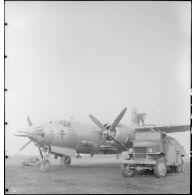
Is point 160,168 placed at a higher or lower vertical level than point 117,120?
lower

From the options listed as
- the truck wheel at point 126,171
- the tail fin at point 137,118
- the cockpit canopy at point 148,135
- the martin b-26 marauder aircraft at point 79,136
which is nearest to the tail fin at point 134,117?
the tail fin at point 137,118

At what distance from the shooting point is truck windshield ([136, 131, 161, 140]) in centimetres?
1383

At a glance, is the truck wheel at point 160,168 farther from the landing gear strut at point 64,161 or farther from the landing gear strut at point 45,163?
the landing gear strut at point 64,161

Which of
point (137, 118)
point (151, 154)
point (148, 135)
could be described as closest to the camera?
point (151, 154)

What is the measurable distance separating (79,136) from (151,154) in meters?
6.09

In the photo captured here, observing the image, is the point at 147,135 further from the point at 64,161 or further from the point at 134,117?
the point at 64,161

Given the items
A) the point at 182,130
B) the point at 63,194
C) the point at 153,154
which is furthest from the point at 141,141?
the point at 63,194

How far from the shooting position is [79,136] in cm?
1797

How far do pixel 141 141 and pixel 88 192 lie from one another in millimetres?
6006

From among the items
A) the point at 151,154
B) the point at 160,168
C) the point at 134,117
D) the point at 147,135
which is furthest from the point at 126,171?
the point at 134,117

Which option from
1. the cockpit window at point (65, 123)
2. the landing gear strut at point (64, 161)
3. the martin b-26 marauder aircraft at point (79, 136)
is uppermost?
the cockpit window at point (65, 123)

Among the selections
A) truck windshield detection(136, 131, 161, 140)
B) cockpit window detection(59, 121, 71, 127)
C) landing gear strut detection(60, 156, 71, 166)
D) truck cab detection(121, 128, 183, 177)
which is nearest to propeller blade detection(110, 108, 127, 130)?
truck cab detection(121, 128, 183, 177)

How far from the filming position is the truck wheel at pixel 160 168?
41.1 ft

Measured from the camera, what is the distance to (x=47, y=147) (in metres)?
16.4
